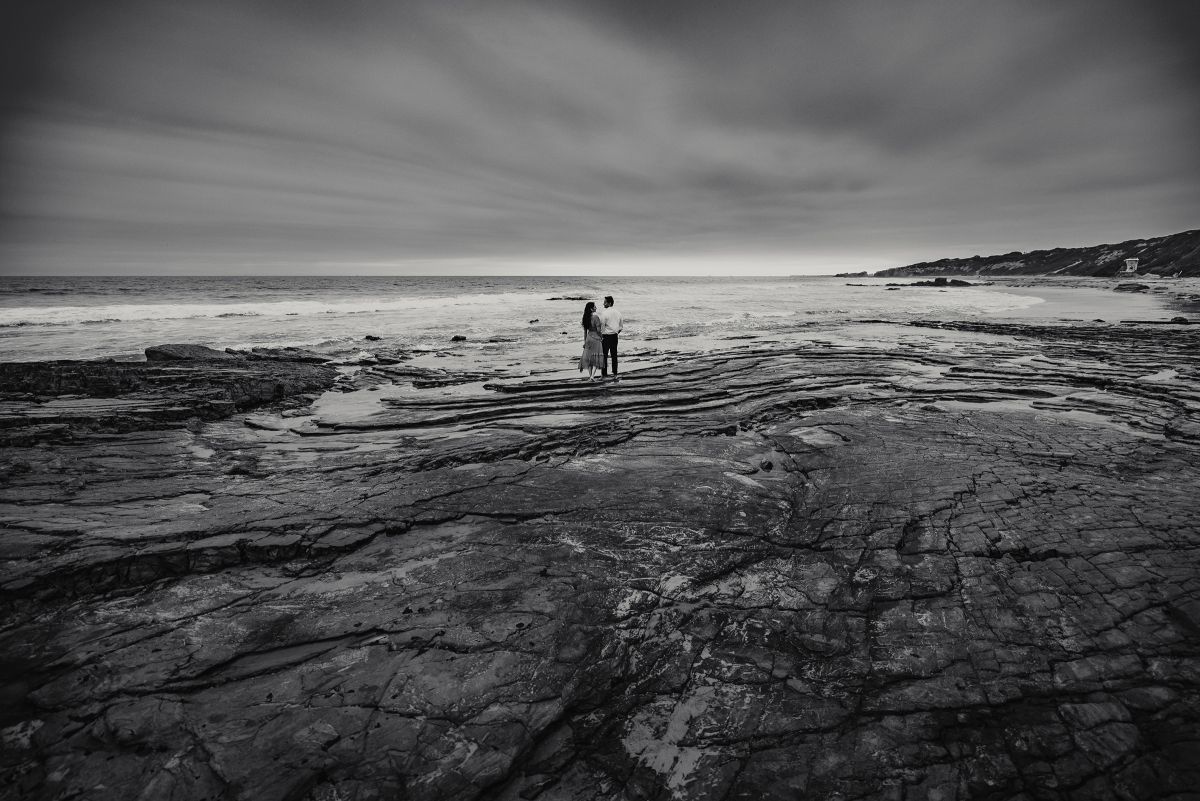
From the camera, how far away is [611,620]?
11.9 feet

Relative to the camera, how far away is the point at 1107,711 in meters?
2.77

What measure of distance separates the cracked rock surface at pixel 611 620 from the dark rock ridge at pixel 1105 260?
94.6 m

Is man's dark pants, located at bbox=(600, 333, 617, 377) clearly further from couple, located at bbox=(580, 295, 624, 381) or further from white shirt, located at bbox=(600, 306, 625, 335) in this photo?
white shirt, located at bbox=(600, 306, 625, 335)

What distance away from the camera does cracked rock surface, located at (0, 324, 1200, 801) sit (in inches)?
103

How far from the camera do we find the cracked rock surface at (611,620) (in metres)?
2.62

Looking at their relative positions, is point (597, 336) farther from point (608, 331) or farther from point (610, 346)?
point (610, 346)

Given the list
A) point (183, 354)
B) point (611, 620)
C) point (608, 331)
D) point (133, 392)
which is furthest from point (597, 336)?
point (183, 354)

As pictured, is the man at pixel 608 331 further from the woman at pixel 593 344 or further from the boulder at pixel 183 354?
the boulder at pixel 183 354

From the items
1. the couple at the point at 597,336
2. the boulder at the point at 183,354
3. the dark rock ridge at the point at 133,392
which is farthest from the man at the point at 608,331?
the boulder at the point at 183,354

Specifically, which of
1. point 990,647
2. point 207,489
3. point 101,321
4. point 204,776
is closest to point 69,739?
point 204,776

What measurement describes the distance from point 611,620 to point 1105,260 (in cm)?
13760

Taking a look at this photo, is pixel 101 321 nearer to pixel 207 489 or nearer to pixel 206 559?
pixel 207 489

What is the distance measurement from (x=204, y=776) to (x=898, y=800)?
331 centimetres

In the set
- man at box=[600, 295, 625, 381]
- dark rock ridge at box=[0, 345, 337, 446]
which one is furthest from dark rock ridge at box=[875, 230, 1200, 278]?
dark rock ridge at box=[0, 345, 337, 446]
